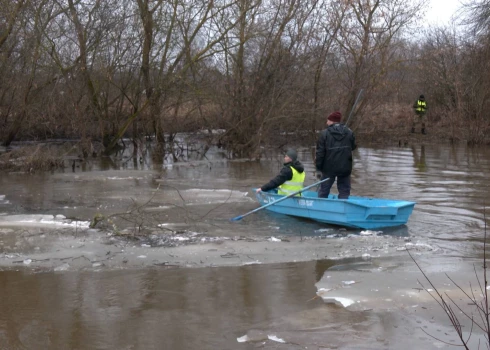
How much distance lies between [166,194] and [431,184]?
6089mm

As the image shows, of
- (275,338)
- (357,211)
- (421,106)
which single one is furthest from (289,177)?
(421,106)

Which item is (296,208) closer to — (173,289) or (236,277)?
(236,277)

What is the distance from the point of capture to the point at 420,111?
27062 mm

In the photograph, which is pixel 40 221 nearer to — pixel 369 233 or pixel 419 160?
pixel 369 233

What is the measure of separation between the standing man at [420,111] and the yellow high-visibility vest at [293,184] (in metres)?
18.9

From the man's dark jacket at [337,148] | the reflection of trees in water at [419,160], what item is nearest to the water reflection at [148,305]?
the man's dark jacket at [337,148]

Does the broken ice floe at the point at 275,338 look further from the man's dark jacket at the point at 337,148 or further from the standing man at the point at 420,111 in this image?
the standing man at the point at 420,111

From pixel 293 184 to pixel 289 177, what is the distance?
0.15m

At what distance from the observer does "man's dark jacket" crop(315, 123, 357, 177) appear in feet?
29.1

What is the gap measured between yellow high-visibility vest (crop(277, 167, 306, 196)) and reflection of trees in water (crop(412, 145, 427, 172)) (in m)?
7.94

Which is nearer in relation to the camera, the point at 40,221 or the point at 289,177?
the point at 40,221

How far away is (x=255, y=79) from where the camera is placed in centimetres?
2045

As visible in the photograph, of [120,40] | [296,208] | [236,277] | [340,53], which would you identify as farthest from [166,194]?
[340,53]

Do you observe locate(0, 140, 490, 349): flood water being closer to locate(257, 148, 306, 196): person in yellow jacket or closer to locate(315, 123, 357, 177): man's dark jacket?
locate(257, 148, 306, 196): person in yellow jacket
